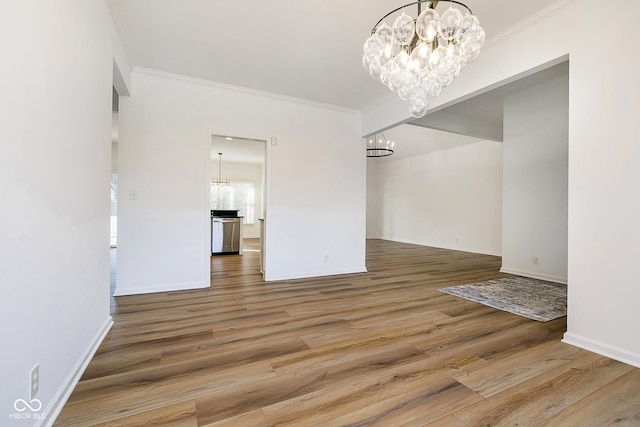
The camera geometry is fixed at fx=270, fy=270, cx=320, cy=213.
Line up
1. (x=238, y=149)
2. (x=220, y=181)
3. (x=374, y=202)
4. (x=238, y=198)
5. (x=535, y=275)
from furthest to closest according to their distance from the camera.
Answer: (x=374, y=202) → (x=238, y=198) → (x=220, y=181) → (x=238, y=149) → (x=535, y=275)

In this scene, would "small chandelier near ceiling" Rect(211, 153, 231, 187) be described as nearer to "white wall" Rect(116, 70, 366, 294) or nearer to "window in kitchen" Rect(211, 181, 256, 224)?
"window in kitchen" Rect(211, 181, 256, 224)

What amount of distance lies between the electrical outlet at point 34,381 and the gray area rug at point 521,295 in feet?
12.0

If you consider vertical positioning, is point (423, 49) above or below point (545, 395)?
above

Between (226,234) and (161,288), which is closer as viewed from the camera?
(161,288)

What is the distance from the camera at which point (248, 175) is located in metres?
10.0

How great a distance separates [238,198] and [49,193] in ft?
28.8

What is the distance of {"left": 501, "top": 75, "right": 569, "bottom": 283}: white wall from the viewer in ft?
13.7

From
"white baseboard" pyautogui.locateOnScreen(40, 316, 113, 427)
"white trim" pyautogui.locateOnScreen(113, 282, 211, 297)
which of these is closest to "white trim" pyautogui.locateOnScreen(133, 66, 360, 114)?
"white trim" pyautogui.locateOnScreen(113, 282, 211, 297)

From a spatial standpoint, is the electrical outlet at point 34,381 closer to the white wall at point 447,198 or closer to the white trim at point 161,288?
the white trim at point 161,288

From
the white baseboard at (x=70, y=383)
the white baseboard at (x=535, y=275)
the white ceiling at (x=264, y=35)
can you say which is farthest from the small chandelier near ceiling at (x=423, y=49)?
the white baseboard at (x=535, y=275)

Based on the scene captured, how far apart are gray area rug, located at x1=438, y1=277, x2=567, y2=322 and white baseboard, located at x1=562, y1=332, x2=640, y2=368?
47 cm

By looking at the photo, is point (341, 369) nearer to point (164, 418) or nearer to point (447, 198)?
point (164, 418)

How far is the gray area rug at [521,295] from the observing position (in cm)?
284

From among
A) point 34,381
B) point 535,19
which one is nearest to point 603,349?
point 535,19
